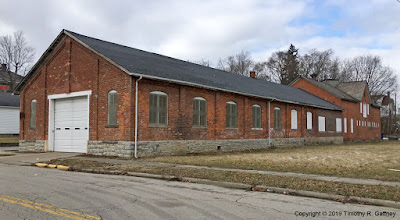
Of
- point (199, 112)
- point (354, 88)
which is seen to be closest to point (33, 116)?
point (199, 112)

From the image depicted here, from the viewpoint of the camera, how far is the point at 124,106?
17.9 metres

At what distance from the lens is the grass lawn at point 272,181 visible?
27.7 feet

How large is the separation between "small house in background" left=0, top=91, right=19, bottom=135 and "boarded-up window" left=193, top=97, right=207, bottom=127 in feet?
92.7

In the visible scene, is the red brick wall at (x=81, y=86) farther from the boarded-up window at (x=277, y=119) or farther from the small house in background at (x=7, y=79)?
the small house in background at (x=7, y=79)

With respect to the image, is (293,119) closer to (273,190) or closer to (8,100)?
(273,190)

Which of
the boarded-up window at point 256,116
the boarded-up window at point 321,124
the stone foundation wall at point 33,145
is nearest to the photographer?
the stone foundation wall at point 33,145

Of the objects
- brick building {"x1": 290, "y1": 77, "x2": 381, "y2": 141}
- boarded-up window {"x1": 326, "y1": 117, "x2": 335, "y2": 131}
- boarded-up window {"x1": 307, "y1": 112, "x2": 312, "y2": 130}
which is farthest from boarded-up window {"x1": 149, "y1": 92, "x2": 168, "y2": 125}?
brick building {"x1": 290, "y1": 77, "x2": 381, "y2": 141}

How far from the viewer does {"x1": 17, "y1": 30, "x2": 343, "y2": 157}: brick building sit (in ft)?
59.6

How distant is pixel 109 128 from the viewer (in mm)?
18516

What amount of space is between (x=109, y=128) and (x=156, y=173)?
7.30 m

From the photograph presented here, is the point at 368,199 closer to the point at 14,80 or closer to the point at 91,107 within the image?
the point at 91,107

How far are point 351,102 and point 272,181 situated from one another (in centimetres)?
3975

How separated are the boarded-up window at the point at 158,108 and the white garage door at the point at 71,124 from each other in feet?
12.9

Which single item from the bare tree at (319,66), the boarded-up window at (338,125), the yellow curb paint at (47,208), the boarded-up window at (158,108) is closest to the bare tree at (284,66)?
the bare tree at (319,66)
